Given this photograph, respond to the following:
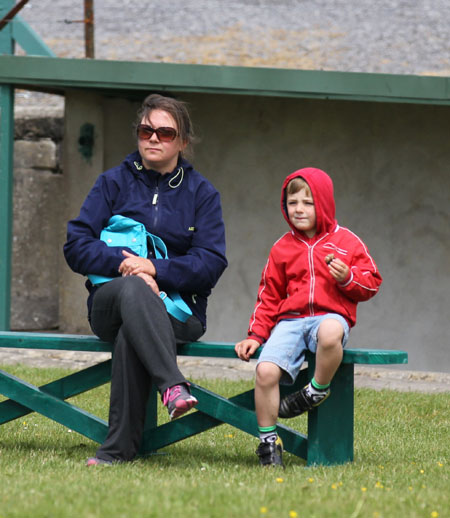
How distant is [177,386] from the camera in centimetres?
425

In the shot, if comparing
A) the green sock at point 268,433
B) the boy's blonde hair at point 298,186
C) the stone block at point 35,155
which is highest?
the stone block at point 35,155

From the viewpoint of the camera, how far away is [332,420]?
458cm

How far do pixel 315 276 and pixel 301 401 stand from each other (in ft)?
1.82

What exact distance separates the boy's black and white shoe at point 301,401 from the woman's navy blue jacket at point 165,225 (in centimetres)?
61

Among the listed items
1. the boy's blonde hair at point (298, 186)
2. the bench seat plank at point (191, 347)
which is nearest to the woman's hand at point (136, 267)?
the bench seat plank at point (191, 347)

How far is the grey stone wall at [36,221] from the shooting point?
984cm

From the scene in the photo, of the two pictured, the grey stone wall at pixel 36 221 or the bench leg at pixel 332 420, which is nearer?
the bench leg at pixel 332 420

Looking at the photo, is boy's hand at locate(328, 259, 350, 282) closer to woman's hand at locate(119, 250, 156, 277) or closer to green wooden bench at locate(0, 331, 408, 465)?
green wooden bench at locate(0, 331, 408, 465)

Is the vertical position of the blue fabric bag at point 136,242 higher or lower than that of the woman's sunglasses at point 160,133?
lower

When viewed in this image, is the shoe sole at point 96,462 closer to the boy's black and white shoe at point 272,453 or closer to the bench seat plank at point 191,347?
the bench seat plank at point 191,347

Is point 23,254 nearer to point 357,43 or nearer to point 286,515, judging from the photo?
point 357,43

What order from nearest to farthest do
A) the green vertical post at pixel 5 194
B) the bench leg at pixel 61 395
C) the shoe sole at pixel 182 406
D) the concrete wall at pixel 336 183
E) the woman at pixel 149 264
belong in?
the shoe sole at pixel 182 406 → the woman at pixel 149 264 → the bench leg at pixel 61 395 → the green vertical post at pixel 5 194 → the concrete wall at pixel 336 183

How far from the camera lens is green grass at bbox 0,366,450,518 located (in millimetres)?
3445

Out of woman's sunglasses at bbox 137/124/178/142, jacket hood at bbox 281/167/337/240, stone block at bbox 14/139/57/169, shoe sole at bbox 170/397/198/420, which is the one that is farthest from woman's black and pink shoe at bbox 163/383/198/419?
stone block at bbox 14/139/57/169
